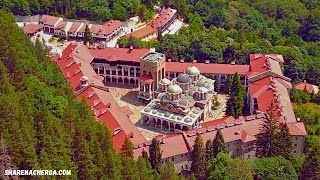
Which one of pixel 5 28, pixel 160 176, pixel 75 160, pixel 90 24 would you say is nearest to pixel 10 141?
pixel 75 160

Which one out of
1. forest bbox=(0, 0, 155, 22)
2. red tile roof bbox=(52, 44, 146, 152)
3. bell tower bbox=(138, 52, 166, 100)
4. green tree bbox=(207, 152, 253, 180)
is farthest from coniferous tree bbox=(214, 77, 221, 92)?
forest bbox=(0, 0, 155, 22)

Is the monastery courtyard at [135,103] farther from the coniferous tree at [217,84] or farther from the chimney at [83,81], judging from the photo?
the chimney at [83,81]

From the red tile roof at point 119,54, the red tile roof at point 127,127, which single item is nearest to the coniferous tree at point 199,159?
the red tile roof at point 127,127

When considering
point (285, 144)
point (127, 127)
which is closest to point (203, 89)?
point (127, 127)

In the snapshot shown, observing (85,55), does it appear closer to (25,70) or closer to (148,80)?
(148,80)

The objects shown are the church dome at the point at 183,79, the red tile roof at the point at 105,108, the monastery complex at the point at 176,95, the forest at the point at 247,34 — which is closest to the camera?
the red tile roof at the point at 105,108

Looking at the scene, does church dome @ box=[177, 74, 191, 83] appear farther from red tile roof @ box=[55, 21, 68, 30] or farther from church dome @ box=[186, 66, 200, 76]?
red tile roof @ box=[55, 21, 68, 30]
